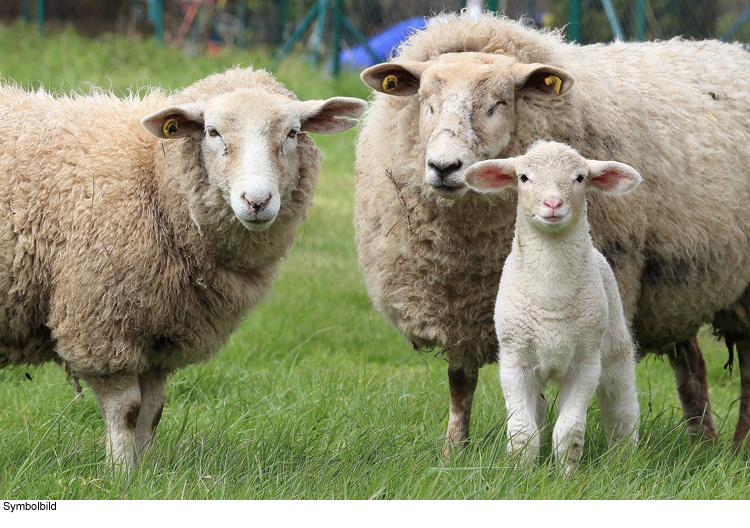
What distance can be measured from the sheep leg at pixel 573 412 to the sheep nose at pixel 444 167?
2.79 ft

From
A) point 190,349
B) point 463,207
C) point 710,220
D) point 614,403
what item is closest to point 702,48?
point 710,220

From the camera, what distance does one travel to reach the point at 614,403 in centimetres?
327

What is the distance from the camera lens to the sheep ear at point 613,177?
2.92 m

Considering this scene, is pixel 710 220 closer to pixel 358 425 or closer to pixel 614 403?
pixel 614 403

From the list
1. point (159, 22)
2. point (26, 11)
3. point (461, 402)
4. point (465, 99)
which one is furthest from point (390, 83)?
point (26, 11)

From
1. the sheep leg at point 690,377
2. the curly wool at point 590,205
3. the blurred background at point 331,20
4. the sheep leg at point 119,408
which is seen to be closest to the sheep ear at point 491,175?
the curly wool at point 590,205

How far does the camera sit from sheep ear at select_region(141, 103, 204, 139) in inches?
132

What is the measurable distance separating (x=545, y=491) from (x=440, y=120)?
1.43 meters

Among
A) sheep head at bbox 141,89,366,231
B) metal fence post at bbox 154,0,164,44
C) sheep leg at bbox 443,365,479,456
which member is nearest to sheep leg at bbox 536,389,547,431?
sheep leg at bbox 443,365,479,456

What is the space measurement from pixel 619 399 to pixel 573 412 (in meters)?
0.34

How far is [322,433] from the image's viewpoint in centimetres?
369

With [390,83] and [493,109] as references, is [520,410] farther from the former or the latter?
[390,83]

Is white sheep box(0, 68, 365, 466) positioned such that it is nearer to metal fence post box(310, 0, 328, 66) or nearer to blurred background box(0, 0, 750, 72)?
blurred background box(0, 0, 750, 72)

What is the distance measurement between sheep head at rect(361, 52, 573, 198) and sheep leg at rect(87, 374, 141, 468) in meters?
1.41
